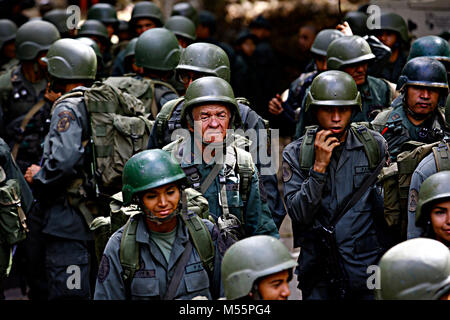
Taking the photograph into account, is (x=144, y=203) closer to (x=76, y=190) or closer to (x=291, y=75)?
(x=76, y=190)

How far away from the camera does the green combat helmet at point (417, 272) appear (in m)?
4.32

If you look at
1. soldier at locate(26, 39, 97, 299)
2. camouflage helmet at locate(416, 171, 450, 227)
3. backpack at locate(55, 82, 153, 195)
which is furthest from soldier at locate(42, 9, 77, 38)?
camouflage helmet at locate(416, 171, 450, 227)

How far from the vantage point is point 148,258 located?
5.25 m

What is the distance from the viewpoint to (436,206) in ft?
17.7

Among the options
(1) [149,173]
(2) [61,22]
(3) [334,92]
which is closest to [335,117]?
(3) [334,92]

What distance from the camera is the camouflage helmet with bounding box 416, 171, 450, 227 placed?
5328 mm

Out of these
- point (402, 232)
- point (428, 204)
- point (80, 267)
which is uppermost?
point (428, 204)

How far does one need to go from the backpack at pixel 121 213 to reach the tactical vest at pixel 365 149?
0.99m

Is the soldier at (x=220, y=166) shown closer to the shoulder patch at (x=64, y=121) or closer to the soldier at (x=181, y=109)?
the soldier at (x=181, y=109)

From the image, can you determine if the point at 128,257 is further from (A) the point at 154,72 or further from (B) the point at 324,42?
(B) the point at 324,42

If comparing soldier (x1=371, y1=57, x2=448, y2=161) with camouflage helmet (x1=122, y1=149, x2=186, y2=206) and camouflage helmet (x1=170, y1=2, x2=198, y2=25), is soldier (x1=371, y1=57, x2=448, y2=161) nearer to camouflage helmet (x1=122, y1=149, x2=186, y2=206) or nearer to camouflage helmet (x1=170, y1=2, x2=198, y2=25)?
camouflage helmet (x1=122, y1=149, x2=186, y2=206)

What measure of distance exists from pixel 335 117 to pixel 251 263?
2.17 metres

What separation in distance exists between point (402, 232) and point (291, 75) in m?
9.35
